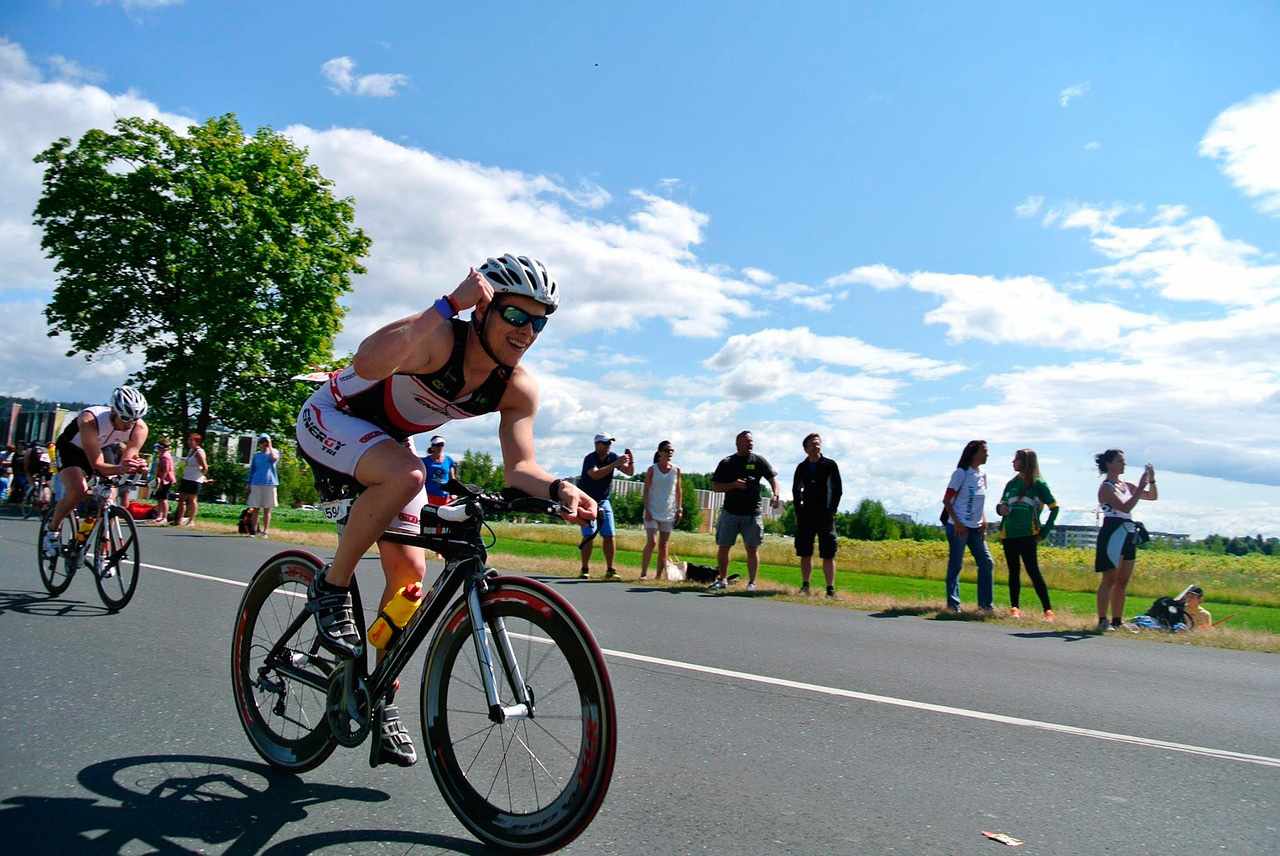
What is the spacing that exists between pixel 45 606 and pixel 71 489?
1.08 meters

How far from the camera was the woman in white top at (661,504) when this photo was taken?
1460 centimetres

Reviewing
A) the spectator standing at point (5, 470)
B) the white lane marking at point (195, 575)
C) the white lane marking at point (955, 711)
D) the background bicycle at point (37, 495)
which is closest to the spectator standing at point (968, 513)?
the white lane marking at point (955, 711)

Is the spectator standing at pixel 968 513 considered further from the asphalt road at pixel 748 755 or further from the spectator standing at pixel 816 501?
the asphalt road at pixel 748 755

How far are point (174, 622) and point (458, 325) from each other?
5.33 metres

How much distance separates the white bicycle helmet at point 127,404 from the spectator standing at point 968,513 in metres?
8.69

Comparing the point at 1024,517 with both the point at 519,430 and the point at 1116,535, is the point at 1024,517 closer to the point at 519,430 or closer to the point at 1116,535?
the point at 1116,535

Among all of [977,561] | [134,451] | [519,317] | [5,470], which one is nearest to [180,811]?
[519,317]

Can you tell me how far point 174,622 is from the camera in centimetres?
753

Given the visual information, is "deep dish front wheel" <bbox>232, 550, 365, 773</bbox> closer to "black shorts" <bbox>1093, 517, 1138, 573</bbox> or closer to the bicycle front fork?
the bicycle front fork

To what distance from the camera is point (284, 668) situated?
4039 mm

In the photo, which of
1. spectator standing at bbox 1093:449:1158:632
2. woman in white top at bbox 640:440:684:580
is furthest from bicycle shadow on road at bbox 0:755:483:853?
woman in white top at bbox 640:440:684:580

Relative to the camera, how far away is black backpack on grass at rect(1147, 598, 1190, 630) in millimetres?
10609

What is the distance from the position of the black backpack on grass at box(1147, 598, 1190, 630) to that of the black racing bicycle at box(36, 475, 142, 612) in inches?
406

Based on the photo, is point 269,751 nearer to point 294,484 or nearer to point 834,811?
point 834,811
